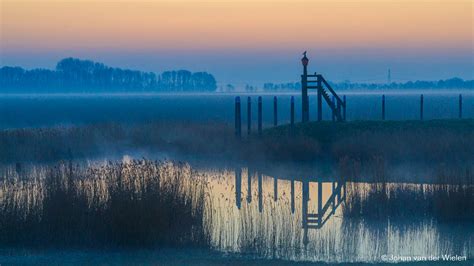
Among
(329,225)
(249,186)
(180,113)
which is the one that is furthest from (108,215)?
(180,113)

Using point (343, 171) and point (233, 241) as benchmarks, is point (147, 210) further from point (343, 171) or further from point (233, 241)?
point (343, 171)

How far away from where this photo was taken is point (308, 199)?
18.3 meters

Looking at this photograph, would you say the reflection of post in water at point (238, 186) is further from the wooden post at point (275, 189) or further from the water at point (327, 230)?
the wooden post at point (275, 189)

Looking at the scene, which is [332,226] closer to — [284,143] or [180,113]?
[284,143]

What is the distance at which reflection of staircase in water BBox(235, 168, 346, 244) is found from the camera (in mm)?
15269

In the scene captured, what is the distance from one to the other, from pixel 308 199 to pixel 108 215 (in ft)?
21.4

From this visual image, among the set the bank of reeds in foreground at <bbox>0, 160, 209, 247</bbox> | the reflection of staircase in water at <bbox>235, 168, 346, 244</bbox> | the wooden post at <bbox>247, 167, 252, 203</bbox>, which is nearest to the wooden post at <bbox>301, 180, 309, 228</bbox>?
the reflection of staircase in water at <bbox>235, 168, 346, 244</bbox>

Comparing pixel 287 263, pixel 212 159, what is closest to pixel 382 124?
pixel 212 159

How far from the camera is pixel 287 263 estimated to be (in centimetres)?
1126

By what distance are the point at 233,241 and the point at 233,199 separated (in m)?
4.81

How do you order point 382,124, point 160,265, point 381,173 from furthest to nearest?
1. point 382,124
2. point 381,173
3. point 160,265

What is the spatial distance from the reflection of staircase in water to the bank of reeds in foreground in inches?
87.6

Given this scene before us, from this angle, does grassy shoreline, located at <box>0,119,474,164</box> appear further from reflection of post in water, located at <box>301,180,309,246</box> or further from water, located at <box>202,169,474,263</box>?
water, located at <box>202,169,474,263</box>

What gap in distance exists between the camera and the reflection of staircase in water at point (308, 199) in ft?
50.1
